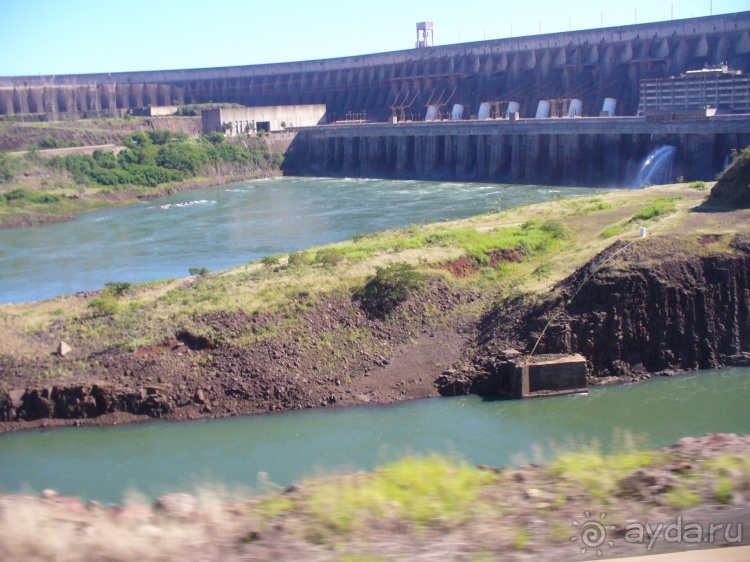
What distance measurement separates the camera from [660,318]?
60.1 ft

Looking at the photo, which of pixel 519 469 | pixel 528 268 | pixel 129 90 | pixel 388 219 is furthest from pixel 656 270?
pixel 129 90

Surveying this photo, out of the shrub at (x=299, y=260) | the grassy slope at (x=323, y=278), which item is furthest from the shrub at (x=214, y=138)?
the shrub at (x=299, y=260)

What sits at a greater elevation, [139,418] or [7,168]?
[7,168]

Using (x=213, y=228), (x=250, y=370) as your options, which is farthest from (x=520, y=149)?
(x=250, y=370)

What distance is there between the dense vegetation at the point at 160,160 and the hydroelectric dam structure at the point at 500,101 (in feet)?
14.6

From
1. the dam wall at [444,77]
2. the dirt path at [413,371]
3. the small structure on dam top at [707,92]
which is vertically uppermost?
the dam wall at [444,77]

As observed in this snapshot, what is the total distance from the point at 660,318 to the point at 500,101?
155ft

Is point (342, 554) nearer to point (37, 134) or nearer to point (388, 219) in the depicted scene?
point (388, 219)

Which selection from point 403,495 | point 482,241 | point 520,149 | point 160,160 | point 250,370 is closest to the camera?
point 403,495

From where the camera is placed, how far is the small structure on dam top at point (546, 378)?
17109 millimetres

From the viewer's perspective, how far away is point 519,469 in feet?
22.7

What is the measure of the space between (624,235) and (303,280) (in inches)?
326

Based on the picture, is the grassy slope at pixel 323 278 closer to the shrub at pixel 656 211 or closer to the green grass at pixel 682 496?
the shrub at pixel 656 211

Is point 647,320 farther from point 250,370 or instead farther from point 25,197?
point 25,197
